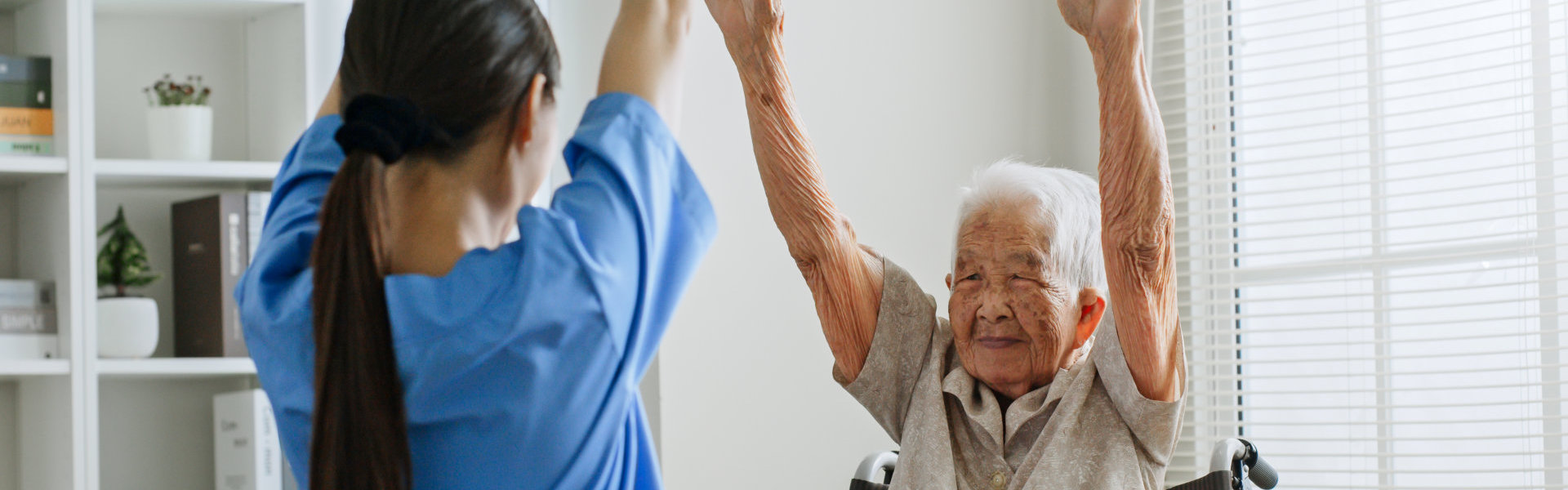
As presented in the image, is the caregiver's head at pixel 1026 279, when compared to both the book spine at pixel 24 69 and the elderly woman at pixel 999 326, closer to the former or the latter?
the elderly woman at pixel 999 326

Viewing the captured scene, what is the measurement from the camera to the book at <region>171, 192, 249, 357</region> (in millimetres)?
2539

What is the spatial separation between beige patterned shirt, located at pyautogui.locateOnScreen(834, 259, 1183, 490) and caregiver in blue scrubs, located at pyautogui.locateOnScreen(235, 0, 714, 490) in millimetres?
643

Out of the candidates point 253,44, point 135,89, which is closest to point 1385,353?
point 253,44

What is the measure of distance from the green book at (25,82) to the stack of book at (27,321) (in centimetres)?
33

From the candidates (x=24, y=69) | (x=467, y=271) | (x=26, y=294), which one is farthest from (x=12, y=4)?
(x=467, y=271)

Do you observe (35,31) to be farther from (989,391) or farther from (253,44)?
(989,391)

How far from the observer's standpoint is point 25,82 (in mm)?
2443

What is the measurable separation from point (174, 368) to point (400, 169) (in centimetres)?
174

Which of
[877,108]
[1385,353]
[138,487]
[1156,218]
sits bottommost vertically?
[138,487]

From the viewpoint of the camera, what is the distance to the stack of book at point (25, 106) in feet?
7.98

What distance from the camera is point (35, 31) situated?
8.43 ft

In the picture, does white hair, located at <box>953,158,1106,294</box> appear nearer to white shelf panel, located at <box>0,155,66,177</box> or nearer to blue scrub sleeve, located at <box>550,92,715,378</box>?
blue scrub sleeve, located at <box>550,92,715,378</box>

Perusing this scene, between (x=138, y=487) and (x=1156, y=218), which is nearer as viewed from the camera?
(x=1156, y=218)

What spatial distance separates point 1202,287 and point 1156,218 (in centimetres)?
164
